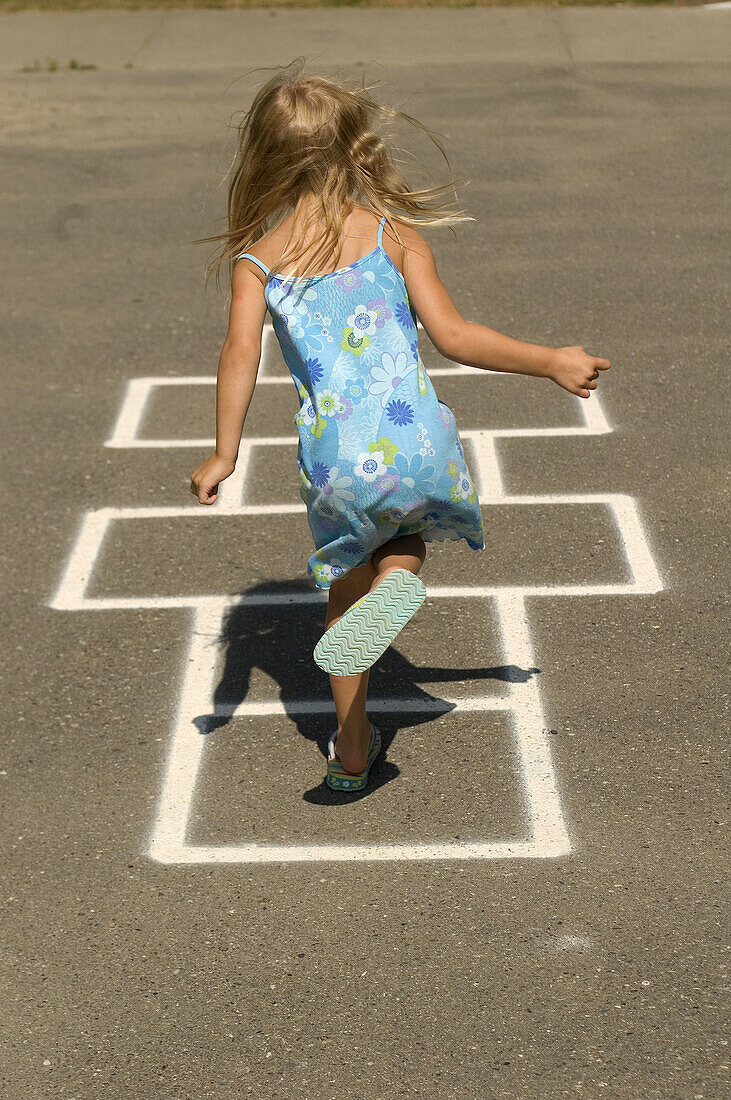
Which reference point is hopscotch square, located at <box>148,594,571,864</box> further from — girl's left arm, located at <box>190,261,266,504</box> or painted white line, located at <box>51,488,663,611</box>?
girl's left arm, located at <box>190,261,266,504</box>

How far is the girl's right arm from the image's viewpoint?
139 inches

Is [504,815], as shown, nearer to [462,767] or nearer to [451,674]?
[462,767]

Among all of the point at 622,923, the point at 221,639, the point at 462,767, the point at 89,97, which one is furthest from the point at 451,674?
the point at 89,97

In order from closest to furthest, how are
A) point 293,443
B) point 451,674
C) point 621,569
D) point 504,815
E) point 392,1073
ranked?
1. point 392,1073
2. point 504,815
3. point 451,674
4. point 621,569
5. point 293,443

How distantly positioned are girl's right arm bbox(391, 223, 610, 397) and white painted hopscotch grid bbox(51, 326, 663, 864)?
1212mm

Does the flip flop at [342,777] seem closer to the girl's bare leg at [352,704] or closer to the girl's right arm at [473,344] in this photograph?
the girl's bare leg at [352,704]

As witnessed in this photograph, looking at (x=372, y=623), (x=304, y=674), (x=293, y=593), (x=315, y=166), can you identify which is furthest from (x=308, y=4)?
(x=372, y=623)

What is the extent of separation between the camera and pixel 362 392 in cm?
348

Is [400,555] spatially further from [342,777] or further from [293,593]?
[293,593]

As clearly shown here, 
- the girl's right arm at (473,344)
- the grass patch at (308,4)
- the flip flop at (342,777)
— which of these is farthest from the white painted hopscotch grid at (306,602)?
the grass patch at (308,4)

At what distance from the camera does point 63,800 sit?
3.99 metres

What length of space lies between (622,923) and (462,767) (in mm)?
789

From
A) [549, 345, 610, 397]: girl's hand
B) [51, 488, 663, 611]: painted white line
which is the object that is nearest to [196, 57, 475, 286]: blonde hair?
[549, 345, 610, 397]: girl's hand

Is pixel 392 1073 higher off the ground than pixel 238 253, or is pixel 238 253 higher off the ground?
pixel 238 253
